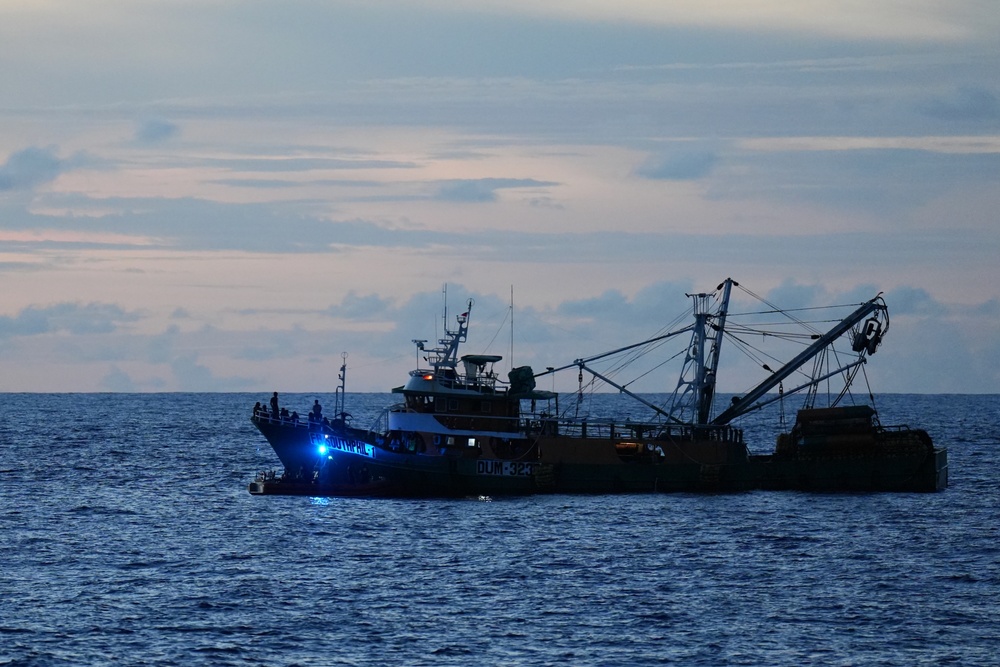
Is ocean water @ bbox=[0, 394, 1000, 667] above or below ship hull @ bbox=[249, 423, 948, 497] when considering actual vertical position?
below

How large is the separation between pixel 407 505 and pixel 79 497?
22979 mm

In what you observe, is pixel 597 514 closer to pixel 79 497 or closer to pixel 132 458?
pixel 79 497

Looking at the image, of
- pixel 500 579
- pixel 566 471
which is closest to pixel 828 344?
pixel 566 471

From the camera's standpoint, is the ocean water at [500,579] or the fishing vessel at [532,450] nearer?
the ocean water at [500,579]

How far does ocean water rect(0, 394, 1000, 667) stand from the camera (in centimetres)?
3969

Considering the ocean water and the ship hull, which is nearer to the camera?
the ocean water

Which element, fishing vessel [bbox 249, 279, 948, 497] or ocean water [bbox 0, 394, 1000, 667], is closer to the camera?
ocean water [bbox 0, 394, 1000, 667]

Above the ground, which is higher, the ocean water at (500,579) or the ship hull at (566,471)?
the ship hull at (566,471)

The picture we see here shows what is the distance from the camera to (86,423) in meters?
200

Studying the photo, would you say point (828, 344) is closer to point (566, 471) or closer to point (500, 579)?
point (566, 471)

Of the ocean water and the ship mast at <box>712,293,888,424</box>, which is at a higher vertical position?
the ship mast at <box>712,293,888,424</box>

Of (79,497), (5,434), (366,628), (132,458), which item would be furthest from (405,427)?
(5,434)

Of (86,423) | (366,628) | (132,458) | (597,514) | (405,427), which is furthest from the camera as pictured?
(86,423)

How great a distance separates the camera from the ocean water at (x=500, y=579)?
3969cm
